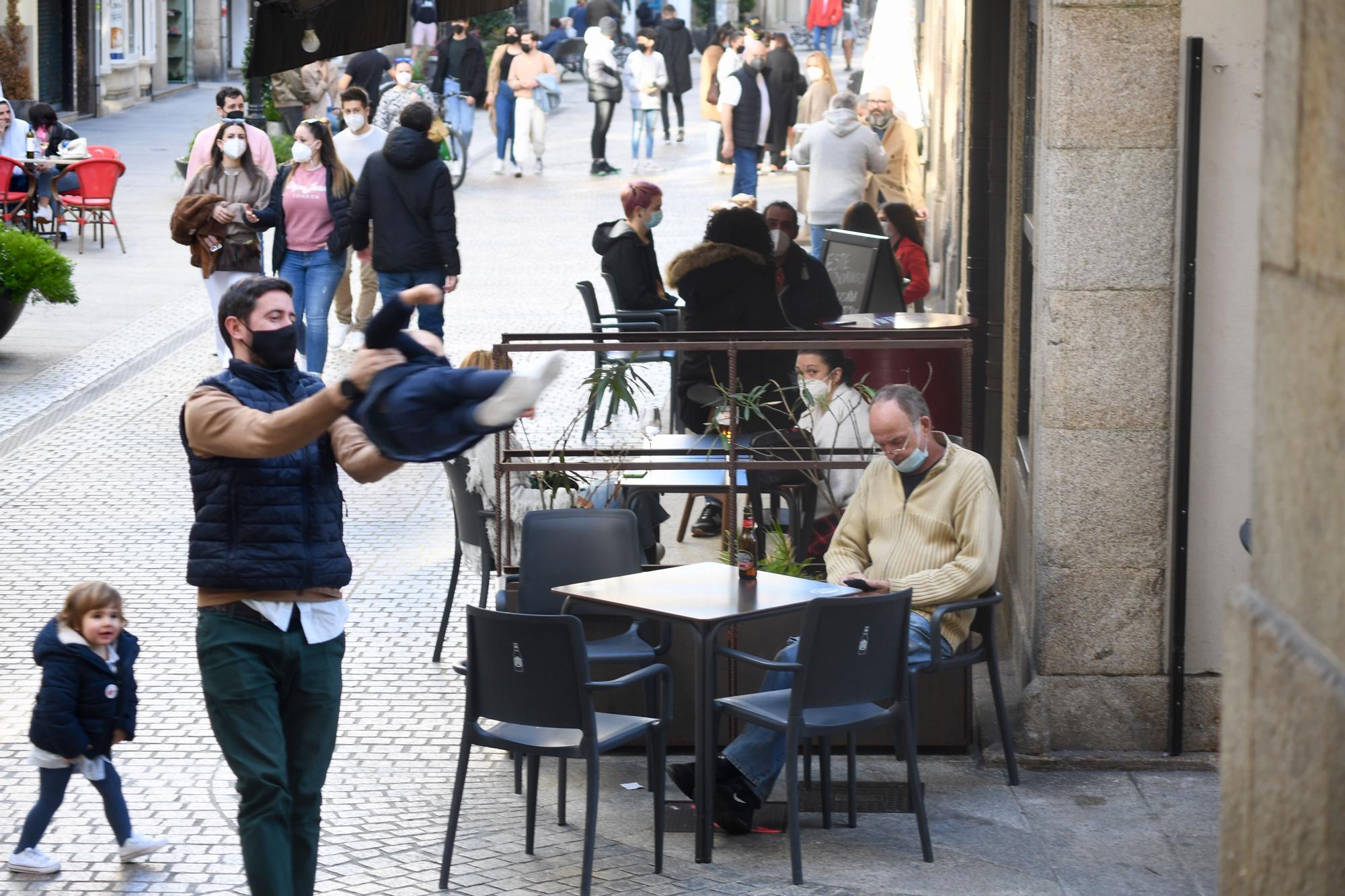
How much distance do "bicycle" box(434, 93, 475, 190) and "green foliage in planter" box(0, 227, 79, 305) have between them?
987cm

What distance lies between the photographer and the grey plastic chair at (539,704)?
19.2 feet

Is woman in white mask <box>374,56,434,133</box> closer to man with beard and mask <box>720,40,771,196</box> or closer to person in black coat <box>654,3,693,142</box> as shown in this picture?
man with beard and mask <box>720,40,771,196</box>

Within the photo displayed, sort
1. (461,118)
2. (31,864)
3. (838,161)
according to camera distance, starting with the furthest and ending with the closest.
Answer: (461,118), (838,161), (31,864)

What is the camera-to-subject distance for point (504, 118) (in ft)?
85.6

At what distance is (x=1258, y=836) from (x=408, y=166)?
10013 millimetres

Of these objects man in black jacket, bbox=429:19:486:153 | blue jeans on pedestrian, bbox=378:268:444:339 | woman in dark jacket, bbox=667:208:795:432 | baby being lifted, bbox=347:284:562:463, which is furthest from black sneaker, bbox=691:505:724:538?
man in black jacket, bbox=429:19:486:153

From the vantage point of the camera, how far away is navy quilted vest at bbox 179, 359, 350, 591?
5.03 m

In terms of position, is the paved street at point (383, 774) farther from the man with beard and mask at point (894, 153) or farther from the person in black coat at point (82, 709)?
the man with beard and mask at point (894, 153)

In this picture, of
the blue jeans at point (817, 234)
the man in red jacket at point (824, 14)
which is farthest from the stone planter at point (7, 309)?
the man in red jacket at point (824, 14)

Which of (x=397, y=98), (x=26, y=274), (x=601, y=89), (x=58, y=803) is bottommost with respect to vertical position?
(x=58, y=803)

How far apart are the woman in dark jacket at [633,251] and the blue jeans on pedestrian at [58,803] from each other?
6418 millimetres

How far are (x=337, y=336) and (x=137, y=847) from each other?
29.5 feet

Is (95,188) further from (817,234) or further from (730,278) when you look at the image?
(730,278)

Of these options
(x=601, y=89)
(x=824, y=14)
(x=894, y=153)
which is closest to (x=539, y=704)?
(x=894, y=153)
